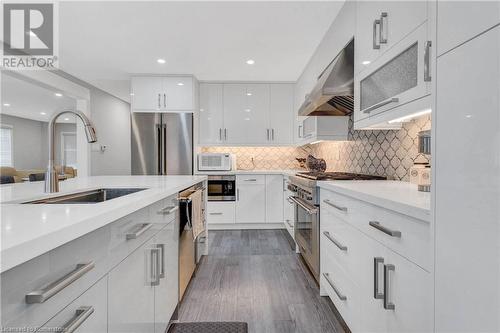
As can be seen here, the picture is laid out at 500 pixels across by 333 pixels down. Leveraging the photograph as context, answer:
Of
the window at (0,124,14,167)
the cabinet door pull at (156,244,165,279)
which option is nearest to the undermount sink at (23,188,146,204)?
the cabinet door pull at (156,244,165,279)

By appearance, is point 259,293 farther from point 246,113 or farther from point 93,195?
point 246,113

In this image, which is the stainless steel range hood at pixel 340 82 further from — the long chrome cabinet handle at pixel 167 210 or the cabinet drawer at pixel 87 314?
the cabinet drawer at pixel 87 314

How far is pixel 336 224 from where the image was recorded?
5.77 feet

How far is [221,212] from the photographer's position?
4.12 m

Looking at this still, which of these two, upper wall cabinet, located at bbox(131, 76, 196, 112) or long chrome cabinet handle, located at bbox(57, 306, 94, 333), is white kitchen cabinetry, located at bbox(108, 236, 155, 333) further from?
upper wall cabinet, located at bbox(131, 76, 196, 112)

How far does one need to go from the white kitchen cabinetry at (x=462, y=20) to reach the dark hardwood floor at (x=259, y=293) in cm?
166

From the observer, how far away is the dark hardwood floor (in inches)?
69.6

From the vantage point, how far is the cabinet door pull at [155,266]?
49.8 inches

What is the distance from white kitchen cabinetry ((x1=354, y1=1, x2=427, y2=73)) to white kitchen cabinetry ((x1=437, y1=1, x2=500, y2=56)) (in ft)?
1.66

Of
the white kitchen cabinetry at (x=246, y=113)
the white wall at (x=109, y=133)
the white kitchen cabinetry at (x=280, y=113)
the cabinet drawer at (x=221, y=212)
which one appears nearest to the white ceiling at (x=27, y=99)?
the white wall at (x=109, y=133)

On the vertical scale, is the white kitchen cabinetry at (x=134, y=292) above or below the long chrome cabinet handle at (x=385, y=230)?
below

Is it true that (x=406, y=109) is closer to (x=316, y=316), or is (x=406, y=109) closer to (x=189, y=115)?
(x=316, y=316)

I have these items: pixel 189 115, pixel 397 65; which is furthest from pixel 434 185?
pixel 189 115

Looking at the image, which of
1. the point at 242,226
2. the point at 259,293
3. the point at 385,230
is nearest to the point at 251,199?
the point at 242,226
